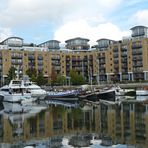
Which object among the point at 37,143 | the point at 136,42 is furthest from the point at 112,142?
the point at 136,42

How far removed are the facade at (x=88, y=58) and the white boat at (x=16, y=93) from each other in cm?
5076

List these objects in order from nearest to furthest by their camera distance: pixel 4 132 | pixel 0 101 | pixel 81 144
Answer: pixel 81 144, pixel 4 132, pixel 0 101

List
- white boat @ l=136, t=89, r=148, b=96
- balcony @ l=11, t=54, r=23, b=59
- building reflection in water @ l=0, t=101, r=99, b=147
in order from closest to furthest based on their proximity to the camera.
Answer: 1. building reflection in water @ l=0, t=101, r=99, b=147
2. white boat @ l=136, t=89, r=148, b=96
3. balcony @ l=11, t=54, r=23, b=59

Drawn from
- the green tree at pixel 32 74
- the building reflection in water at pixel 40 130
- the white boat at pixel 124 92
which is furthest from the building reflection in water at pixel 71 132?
the green tree at pixel 32 74

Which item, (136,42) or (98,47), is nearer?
(136,42)

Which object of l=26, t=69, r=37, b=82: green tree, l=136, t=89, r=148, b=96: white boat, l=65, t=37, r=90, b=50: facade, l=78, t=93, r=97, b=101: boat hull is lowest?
l=78, t=93, r=97, b=101: boat hull

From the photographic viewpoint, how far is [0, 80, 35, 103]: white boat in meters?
75.7

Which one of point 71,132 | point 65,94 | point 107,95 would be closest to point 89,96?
point 107,95

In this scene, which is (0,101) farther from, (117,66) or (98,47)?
(98,47)

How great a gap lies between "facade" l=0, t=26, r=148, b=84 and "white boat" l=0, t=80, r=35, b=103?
5076 centimetres

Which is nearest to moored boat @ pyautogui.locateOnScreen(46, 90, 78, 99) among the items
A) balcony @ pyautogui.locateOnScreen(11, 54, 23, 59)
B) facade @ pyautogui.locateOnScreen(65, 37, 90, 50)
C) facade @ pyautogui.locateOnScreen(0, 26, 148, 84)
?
facade @ pyautogui.locateOnScreen(0, 26, 148, 84)

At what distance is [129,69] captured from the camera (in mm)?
134750

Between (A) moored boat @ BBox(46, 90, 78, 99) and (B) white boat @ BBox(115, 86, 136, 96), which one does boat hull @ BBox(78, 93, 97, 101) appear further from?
(B) white boat @ BBox(115, 86, 136, 96)

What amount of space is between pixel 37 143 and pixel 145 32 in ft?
384
